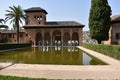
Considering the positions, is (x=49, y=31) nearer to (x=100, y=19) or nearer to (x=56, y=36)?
(x=56, y=36)

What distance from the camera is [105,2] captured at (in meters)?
31.7

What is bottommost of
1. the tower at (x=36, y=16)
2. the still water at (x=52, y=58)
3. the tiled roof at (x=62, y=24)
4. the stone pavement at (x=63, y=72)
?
the still water at (x=52, y=58)

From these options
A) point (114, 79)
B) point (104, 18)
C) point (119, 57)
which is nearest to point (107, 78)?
point (114, 79)

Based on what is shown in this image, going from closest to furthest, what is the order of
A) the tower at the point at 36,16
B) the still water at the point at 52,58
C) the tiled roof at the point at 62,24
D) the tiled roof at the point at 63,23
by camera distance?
the still water at the point at 52,58 < the tiled roof at the point at 62,24 < the tiled roof at the point at 63,23 < the tower at the point at 36,16

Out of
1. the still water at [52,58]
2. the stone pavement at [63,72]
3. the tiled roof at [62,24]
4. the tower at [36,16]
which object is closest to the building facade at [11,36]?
the tower at [36,16]

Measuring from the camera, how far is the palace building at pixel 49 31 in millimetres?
47281

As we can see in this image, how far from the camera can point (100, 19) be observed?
31250 mm

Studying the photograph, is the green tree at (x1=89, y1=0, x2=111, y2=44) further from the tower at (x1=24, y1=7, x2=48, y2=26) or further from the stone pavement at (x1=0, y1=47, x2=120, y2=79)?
the stone pavement at (x1=0, y1=47, x2=120, y2=79)

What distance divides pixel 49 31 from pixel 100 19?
63.0 ft

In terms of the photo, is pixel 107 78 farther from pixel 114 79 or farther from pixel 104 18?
pixel 104 18

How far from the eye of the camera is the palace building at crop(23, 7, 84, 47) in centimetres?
4728

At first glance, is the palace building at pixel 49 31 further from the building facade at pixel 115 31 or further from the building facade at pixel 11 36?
the building facade at pixel 115 31

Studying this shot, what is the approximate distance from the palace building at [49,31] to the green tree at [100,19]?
14.7 m

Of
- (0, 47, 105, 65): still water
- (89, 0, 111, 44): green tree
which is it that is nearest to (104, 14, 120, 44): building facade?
(89, 0, 111, 44): green tree
